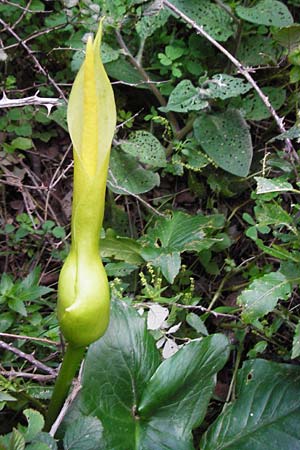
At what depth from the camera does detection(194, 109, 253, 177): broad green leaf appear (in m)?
1.37

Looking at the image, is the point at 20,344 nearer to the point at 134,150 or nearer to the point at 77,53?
the point at 134,150

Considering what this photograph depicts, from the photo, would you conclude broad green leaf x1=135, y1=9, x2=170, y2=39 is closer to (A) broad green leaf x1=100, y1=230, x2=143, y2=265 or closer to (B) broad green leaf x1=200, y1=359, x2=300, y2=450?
(A) broad green leaf x1=100, y1=230, x2=143, y2=265

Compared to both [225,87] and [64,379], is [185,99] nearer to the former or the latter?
[225,87]

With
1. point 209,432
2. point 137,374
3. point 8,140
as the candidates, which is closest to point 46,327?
point 137,374

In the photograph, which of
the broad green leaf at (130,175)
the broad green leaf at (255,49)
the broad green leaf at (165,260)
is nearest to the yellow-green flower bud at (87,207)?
the broad green leaf at (165,260)

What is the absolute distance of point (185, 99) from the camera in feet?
4.43

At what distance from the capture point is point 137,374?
0.96 metres

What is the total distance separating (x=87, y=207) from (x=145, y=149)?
2.18ft

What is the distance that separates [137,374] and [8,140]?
0.82 m

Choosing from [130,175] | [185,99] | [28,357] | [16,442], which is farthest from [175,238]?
[16,442]

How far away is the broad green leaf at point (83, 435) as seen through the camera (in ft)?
2.59

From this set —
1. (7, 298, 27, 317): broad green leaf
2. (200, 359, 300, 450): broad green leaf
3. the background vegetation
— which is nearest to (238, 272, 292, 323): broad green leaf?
the background vegetation

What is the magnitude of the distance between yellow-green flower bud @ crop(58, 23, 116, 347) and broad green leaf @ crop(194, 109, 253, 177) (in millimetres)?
676

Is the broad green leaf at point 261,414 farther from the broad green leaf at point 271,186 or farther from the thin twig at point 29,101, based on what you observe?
the thin twig at point 29,101
